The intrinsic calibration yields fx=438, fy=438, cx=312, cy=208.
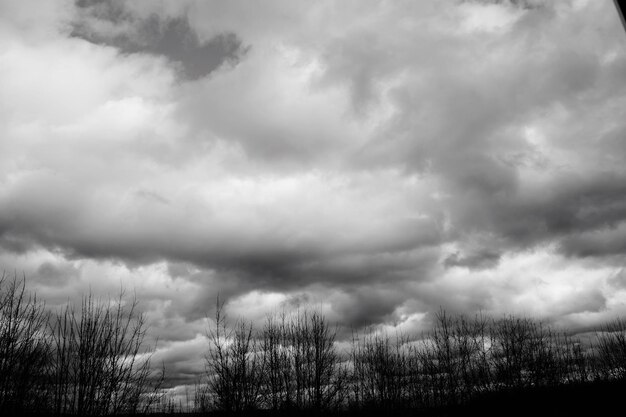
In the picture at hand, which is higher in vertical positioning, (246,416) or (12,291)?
(12,291)

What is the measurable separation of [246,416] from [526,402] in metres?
25.2

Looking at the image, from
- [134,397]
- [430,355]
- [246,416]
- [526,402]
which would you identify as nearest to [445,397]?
[430,355]

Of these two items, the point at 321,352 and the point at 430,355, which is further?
the point at 430,355

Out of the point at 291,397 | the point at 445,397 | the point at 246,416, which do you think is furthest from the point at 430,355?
the point at 246,416

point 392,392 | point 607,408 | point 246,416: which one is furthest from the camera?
point 392,392

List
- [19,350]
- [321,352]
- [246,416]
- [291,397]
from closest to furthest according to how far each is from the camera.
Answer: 1. [19,350]
2. [246,416]
3. [291,397]
4. [321,352]

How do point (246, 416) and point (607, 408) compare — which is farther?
point (607, 408)

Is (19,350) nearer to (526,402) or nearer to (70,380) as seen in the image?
(70,380)

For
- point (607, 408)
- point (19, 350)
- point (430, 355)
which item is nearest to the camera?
point (19, 350)

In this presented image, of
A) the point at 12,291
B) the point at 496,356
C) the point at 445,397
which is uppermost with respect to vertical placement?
the point at 12,291

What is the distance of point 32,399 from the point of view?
37.5 ft

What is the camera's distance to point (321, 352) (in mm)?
33750

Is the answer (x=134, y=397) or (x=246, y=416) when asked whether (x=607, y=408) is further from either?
(x=134, y=397)

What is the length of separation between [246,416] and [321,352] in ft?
40.7
